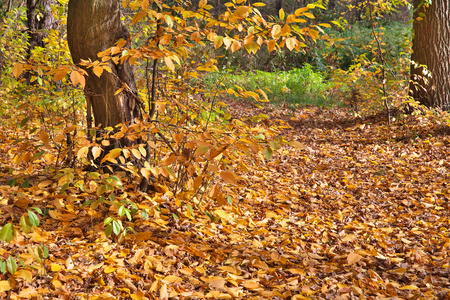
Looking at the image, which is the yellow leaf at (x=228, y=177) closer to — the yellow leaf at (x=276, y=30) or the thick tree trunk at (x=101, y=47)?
the yellow leaf at (x=276, y=30)

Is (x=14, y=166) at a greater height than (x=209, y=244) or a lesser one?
greater

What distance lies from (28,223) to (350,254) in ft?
6.46

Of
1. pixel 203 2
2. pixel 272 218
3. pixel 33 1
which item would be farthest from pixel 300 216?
pixel 33 1

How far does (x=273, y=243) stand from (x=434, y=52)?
4724 mm

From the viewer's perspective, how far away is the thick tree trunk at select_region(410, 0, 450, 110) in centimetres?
566

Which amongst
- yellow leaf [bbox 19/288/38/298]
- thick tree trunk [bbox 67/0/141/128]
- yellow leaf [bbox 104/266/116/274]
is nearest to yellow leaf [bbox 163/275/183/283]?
yellow leaf [bbox 104/266/116/274]

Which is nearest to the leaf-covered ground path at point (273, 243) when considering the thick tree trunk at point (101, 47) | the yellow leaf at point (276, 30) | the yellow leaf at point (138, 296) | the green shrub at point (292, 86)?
the yellow leaf at point (138, 296)

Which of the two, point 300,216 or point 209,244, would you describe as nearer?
point 209,244

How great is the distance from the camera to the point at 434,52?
571 cm

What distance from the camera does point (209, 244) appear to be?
260 cm

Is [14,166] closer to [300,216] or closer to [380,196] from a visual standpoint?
[300,216]

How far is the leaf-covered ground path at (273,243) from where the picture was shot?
202 cm

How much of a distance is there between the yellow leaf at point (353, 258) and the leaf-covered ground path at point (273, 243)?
0.01 meters

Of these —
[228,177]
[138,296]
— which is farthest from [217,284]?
[228,177]
